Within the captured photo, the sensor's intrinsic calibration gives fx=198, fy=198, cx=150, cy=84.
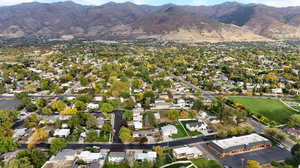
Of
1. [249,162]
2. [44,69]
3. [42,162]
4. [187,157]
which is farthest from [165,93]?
[44,69]

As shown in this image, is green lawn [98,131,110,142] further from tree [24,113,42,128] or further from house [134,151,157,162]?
tree [24,113,42,128]

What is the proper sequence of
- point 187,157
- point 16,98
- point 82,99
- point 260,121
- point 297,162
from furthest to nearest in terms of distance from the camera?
point 16,98, point 82,99, point 260,121, point 187,157, point 297,162

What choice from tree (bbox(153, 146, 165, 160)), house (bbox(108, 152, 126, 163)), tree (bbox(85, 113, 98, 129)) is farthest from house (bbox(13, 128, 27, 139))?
tree (bbox(153, 146, 165, 160))

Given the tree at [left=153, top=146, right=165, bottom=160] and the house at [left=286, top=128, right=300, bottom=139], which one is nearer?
the tree at [left=153, top=146, right=165, bottom=160]

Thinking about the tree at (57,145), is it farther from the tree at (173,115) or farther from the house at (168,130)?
the tree at (173,115)

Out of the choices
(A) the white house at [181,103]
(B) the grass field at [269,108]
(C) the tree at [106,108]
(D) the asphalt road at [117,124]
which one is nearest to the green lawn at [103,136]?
(D) the asphalt road at [117,124]

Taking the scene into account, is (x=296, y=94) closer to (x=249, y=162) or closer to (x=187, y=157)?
(x=249, y=162)
